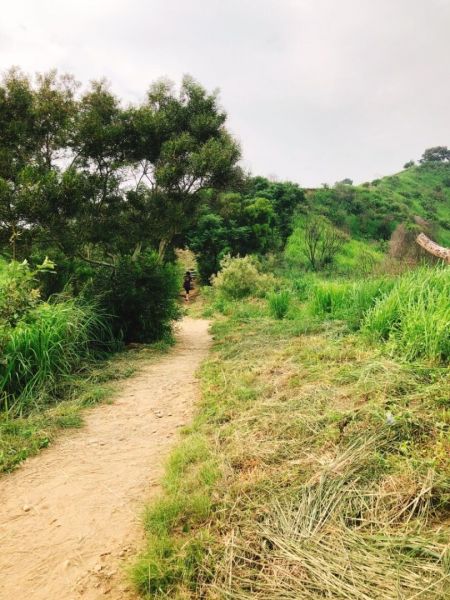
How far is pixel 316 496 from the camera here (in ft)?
7.53

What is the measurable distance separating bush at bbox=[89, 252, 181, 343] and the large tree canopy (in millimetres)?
581

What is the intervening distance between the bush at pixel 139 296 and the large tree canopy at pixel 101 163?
1.91ft

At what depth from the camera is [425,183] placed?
4891 cm

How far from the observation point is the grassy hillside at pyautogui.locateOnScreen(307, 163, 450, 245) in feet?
115

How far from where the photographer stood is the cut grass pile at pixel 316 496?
1.81m

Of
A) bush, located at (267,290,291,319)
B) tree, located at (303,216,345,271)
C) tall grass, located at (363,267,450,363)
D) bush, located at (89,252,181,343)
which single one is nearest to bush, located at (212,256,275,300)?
bush, located at (267,290,291,319)

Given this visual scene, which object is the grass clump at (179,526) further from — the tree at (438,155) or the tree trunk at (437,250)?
the tree at (438,155)

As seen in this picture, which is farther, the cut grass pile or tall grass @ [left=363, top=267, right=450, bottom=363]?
tall grass @ [left=363, top=267, right=450, bottom=363]

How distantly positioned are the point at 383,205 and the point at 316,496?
39.3 m

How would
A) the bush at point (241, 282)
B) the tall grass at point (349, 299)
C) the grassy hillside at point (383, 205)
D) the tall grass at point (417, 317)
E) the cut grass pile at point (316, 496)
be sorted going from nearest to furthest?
1. the cut grass pile at point (316, 496)
2. the tall grass at point (417, 317)
3. the tall grass at point (349, 299)
4. the bush at point (241, 282)
5. the grassy hillside at point (383, 205)

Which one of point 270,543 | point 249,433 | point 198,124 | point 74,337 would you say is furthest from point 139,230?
point 270,543

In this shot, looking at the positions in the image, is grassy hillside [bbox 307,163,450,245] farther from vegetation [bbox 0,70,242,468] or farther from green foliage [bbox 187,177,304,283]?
vegetation [bbox 0,70,242,468]

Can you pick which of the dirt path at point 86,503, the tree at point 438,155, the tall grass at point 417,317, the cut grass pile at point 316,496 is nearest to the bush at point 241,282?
the tall grass at point 417,317

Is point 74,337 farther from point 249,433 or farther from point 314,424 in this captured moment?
point 314,424
